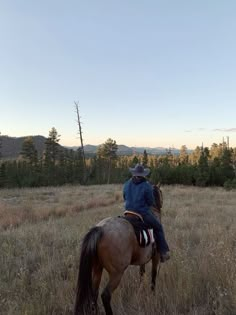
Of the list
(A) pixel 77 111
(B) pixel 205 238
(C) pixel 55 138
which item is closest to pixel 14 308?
(B) pixel 205 238

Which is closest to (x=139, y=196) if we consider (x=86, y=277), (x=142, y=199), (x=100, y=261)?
(x=142, y=199)

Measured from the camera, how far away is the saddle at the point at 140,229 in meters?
5.48

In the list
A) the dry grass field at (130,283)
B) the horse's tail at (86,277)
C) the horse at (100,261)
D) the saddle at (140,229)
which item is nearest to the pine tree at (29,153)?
the dry grass field at (130,283)

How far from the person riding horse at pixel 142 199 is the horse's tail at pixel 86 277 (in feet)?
3.52

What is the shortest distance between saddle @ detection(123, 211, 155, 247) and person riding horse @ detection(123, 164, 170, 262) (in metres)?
0.07

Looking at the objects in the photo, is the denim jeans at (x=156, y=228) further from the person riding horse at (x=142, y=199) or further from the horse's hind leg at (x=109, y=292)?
the horse's hind leg at (x=109, y=292)

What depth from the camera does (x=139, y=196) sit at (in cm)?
584

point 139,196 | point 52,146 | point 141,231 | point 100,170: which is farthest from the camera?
point 100,170

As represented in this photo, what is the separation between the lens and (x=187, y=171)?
164ft

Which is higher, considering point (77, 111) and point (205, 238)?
point (77, 111)

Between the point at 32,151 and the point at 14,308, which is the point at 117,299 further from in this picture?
the point at 32,151

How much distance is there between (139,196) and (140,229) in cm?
53

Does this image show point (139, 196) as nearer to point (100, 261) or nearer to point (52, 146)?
point (100, 261)

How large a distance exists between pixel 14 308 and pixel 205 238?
A: 5.92 m
